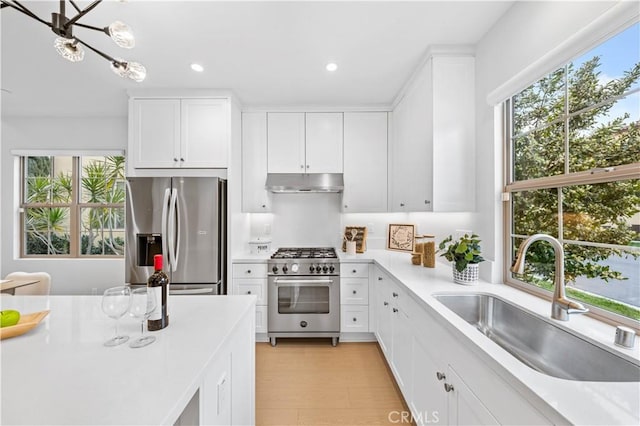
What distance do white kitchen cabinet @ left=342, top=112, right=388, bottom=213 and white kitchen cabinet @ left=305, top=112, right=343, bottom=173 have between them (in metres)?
0.08

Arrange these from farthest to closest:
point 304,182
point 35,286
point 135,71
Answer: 1. point 304,182
2. point 35,286
3. point 135,71

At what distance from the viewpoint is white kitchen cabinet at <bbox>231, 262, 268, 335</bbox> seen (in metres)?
2.89

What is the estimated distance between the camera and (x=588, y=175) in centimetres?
129

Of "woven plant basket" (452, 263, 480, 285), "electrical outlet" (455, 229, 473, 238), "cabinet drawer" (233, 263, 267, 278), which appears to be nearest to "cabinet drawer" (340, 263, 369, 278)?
"cabinet drawer" (233, 263, 267, 278)

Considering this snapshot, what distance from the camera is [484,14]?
1.77 m

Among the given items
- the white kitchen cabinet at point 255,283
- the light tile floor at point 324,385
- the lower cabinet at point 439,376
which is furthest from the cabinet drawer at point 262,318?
the lower cabinet at point 439,376

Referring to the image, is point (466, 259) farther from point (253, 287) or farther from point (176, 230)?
point (176, 230)

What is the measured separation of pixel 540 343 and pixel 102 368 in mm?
1766

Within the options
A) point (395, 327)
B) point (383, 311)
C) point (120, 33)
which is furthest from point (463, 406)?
point (120, 33)

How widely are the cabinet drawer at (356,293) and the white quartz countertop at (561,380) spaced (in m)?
1.25

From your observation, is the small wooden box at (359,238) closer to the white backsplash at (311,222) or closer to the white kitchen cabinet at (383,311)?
the white backsplash at (311,222)

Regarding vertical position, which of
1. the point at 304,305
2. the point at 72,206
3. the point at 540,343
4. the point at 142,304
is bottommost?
the point at 304,305

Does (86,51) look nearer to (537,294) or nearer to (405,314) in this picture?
(405,314)

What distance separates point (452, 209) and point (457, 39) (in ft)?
4.08
